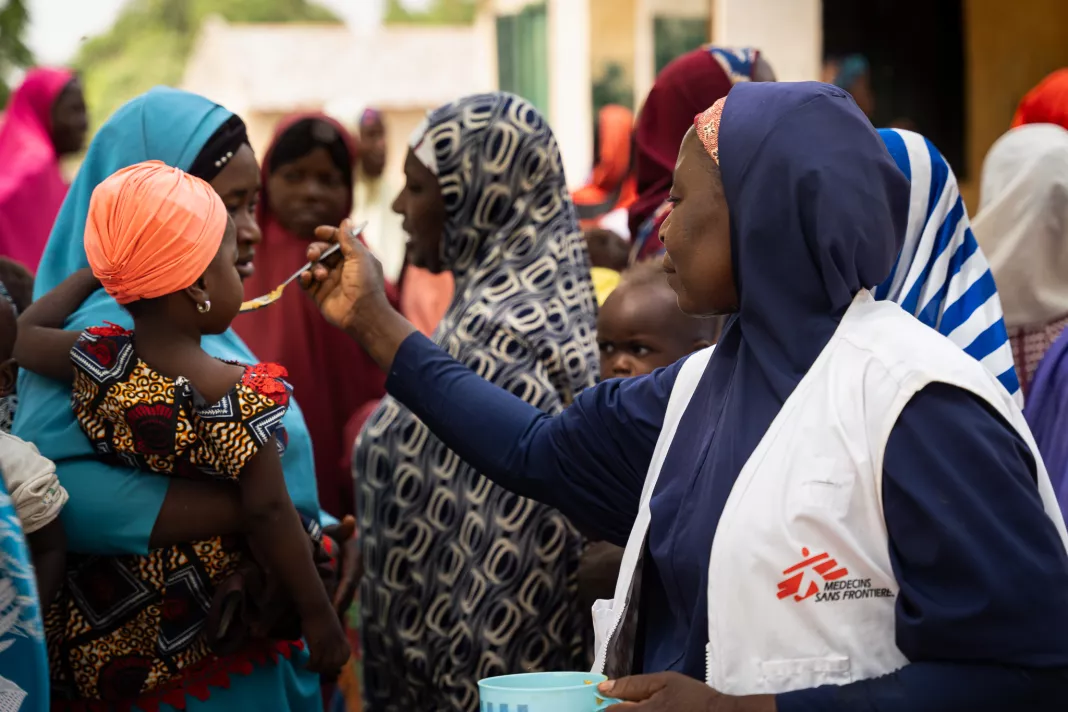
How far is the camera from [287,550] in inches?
101

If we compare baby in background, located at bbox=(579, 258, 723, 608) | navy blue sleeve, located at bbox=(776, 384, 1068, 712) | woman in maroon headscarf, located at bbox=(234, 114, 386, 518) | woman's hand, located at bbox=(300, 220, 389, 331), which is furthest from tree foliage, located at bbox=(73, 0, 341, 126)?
navy blue sleeve, located at bbox=(776, 384, 1068, 712)

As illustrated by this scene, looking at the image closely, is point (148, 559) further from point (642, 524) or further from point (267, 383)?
point (642, 524)

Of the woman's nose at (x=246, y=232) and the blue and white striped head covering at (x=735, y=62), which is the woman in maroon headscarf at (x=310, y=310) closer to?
the blue and white striped head covering at (x=735, y=62)

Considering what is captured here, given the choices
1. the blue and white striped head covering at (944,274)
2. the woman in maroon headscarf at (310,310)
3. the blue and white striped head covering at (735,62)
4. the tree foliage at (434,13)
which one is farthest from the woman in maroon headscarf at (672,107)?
the tree foliage at (434,13)

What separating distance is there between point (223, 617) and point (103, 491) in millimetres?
343

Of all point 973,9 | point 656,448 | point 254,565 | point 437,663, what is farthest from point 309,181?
point 973,9

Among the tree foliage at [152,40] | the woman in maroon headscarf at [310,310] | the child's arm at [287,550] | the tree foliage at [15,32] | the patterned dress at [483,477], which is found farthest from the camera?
the tree foliage at [152,40]

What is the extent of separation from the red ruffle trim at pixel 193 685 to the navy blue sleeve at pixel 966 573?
1319 mm

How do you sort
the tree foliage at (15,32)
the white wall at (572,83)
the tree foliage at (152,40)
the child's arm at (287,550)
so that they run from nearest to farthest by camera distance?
the child's arm at (287,550) → the white wall at (572,83) → the tree foliage at (15,32) → the tree foliage at (152,40)

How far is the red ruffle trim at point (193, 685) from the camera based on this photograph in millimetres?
2561

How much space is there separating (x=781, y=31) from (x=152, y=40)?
133 feet

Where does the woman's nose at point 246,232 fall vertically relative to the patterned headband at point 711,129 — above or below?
below

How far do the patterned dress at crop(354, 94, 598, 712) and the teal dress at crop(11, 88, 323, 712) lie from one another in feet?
1.89

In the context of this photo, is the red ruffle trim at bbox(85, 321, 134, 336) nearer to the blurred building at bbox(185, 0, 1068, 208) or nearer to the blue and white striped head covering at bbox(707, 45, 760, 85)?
the blue and white striped head covering at bbox(707, 45, 760, 85)
